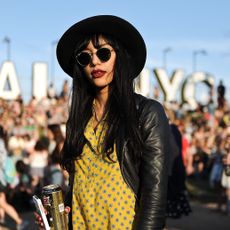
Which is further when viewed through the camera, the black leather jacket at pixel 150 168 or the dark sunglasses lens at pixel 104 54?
the dark sunglasses lens at pixel 104 54

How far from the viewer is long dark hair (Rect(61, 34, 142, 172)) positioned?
2.32 metres

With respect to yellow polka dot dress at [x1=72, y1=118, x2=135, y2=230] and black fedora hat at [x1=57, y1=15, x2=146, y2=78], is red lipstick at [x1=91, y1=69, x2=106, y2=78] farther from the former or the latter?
yellow polka dot dress at [x1=72, y1=118, x2=135, y2=230]

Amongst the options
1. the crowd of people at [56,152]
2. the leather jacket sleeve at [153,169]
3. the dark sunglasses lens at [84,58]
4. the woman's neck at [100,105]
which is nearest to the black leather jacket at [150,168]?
the leather jacket sleeve at [153,169]

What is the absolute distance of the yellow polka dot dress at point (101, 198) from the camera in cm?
228

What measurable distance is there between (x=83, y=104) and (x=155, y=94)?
66.0 ft

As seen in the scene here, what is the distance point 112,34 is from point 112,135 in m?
0.46

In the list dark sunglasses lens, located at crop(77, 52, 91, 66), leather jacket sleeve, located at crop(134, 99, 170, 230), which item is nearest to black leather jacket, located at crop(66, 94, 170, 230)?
leather jacket sleeve, located at crop(134, 99, 170, 230)

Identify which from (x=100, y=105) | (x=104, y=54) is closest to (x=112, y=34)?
(x=104, y=54)

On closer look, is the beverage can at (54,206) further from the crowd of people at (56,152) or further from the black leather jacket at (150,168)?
the crowd of people at (56,152)

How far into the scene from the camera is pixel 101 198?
90.2 inches

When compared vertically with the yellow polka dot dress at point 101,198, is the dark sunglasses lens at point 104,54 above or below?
above

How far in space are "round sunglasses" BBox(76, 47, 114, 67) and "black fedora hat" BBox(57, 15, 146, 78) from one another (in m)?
0.09

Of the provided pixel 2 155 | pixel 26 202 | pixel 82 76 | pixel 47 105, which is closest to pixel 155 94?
pixel 47 105

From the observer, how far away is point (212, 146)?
14023mm
